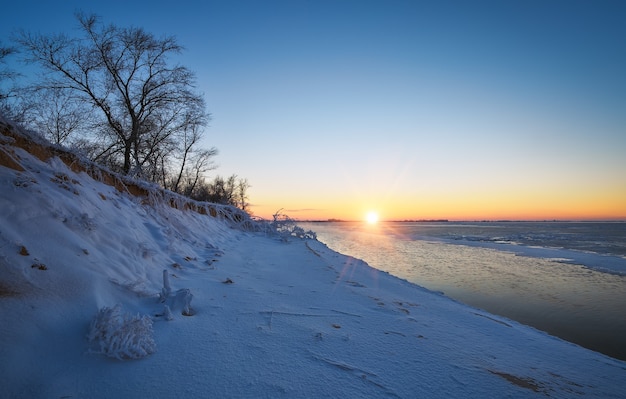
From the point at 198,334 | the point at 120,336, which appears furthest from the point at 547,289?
the point at 120,336

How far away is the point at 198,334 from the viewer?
177 cm

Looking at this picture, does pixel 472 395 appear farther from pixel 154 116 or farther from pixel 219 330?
pixel 154 116

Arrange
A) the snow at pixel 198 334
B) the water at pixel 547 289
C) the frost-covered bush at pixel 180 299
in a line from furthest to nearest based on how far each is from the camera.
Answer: the water at pixel 547 289, the frost-covered bush at pixel 180 299, the snow at pixel 198 334

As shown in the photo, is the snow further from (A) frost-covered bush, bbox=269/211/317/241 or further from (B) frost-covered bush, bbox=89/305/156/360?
(A) frost-covered bush, bbox=269/211/317/241

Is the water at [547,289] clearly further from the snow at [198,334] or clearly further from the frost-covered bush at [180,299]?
the frost-covered bush at [180,299]

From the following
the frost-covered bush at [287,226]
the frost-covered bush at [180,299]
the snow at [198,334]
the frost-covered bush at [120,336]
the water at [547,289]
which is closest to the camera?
the snow at [198,334]

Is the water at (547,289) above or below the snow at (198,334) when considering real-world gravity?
below

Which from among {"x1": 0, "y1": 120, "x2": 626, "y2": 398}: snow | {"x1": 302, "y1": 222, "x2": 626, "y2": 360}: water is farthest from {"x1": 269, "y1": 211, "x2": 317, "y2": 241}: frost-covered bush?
{"x1": 0, "y1": 120, "x2": 626, "y2": 398}: snow

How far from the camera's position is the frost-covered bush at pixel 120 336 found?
1.41 m

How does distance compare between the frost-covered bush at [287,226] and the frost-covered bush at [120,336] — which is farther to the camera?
the frost-covered bush at [287,226]

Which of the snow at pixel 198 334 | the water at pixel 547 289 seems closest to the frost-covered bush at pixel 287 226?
the water at pixel 547 289

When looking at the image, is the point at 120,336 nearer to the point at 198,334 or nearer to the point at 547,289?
the point at 198,334

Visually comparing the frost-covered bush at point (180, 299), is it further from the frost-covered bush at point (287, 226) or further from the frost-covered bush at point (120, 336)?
the frost-covered bush at point (287, 226)

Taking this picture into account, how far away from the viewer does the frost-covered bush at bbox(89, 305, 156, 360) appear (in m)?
1.41
